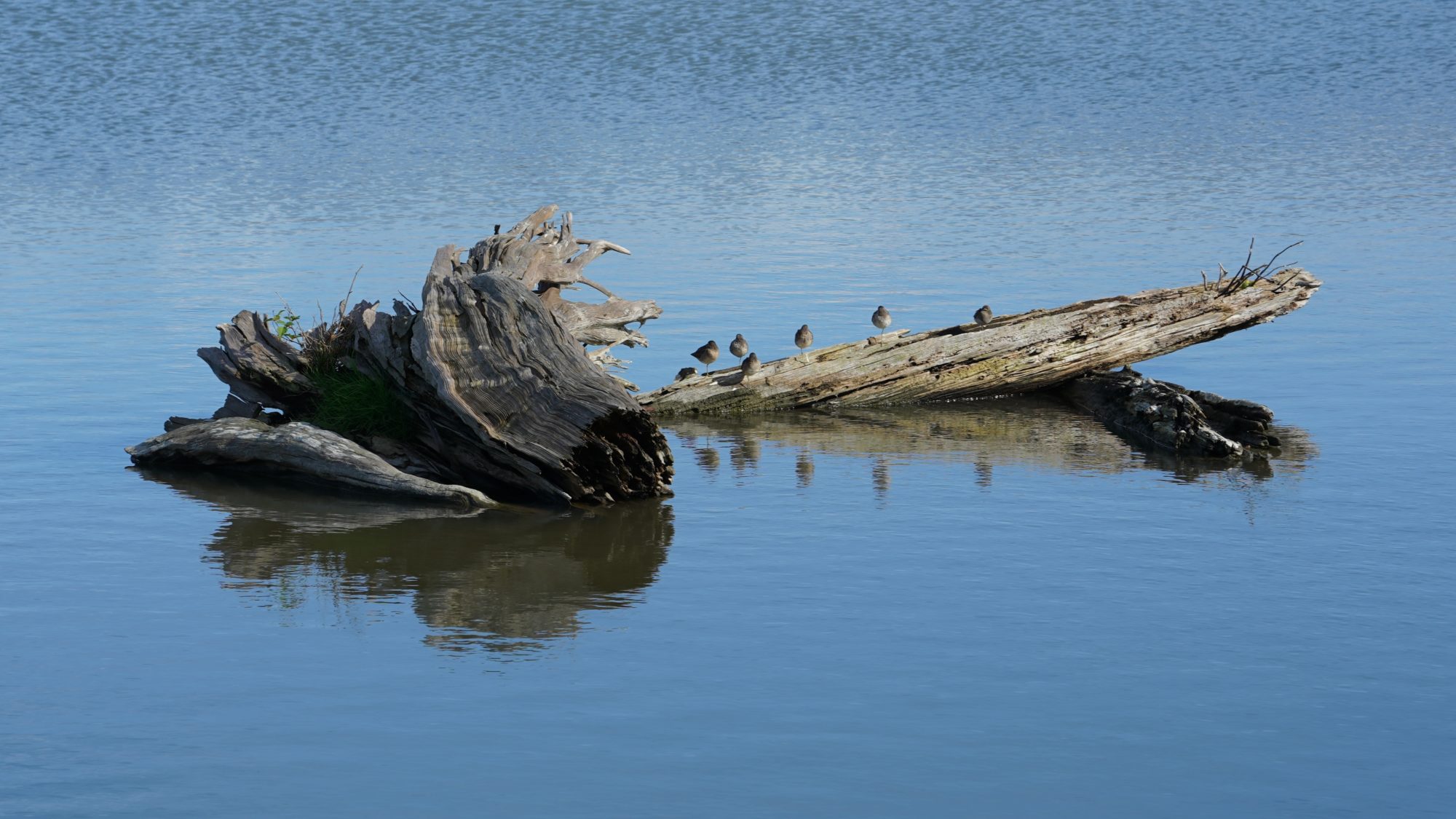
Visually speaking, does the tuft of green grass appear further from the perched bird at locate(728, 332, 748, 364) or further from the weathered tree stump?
the perched bird at locate(728, 332, 748, 364)

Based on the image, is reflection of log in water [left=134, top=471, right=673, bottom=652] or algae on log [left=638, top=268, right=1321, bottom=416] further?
algae on log [left=638, top=268, right=1321, bottom=416]

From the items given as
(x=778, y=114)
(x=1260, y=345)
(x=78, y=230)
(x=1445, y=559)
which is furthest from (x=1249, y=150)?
(x=1445, y=559)

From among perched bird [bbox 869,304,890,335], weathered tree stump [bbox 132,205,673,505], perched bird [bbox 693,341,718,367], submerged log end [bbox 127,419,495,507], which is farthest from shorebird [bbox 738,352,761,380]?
submerged log end [bbox 127,419,495,507]

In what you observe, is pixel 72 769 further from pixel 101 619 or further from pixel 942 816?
pixel 942 816

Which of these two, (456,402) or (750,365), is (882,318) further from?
(456,402)

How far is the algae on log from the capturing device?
1590cm

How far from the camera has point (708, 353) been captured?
16.6m

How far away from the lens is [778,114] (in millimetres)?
47969

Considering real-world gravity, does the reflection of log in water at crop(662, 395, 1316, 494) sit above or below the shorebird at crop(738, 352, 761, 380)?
below

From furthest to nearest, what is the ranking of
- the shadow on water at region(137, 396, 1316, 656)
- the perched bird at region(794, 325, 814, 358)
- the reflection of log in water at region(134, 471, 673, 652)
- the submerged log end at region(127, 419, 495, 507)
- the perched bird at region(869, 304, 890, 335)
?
1. the perched bird at region(869, 304, 890, 335)
2. the perched bird at region(794, 325, 814, 358)
3. the submerged log end at region(127, 419, 495, 507)
4. the shadow on water at region(137, 396, 1316, 656)
5. the reflection of log in water at region(134, 471, 673, 652)

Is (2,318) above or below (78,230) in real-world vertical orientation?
below

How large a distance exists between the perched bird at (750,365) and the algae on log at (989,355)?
0.30 ft

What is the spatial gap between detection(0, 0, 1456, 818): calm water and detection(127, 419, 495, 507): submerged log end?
22 cm

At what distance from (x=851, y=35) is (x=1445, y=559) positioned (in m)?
54.3
